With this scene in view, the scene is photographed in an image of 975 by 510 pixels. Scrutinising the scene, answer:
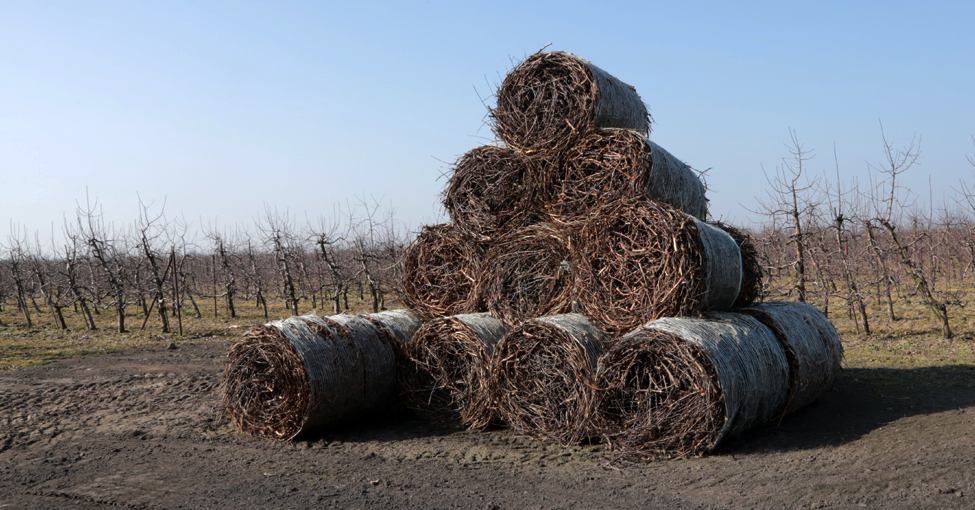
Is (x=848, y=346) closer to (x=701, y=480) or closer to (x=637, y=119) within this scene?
(x=637, y=119)

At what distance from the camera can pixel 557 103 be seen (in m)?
7.03

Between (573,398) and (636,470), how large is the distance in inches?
36.6

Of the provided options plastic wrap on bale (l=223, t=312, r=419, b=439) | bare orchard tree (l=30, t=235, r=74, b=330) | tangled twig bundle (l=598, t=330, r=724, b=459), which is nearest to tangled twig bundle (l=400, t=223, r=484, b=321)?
plastic wrap on bale (l=223, t=312, r=419, b=439)

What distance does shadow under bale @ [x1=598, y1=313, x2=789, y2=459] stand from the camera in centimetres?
521

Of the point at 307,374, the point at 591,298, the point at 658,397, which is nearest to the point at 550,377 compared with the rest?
the point at 591,298

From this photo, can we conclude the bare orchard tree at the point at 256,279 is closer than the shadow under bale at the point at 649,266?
No

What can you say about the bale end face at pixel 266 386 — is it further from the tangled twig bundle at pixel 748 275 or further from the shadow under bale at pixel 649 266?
the tangled twig bundle at pixel 748 275

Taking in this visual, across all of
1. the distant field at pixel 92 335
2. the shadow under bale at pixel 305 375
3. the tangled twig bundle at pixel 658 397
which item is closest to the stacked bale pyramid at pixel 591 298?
the tangled twig bundle at pixel 658 397

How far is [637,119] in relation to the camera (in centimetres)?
750

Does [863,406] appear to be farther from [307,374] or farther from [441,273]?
[307,374]

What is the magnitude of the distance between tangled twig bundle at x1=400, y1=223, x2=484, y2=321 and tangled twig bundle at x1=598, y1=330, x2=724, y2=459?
2142 mm

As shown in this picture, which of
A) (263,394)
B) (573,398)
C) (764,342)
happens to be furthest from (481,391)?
(764,342)

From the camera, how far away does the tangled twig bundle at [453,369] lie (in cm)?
663

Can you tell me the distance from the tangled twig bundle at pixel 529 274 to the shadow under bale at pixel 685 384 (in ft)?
3.95
